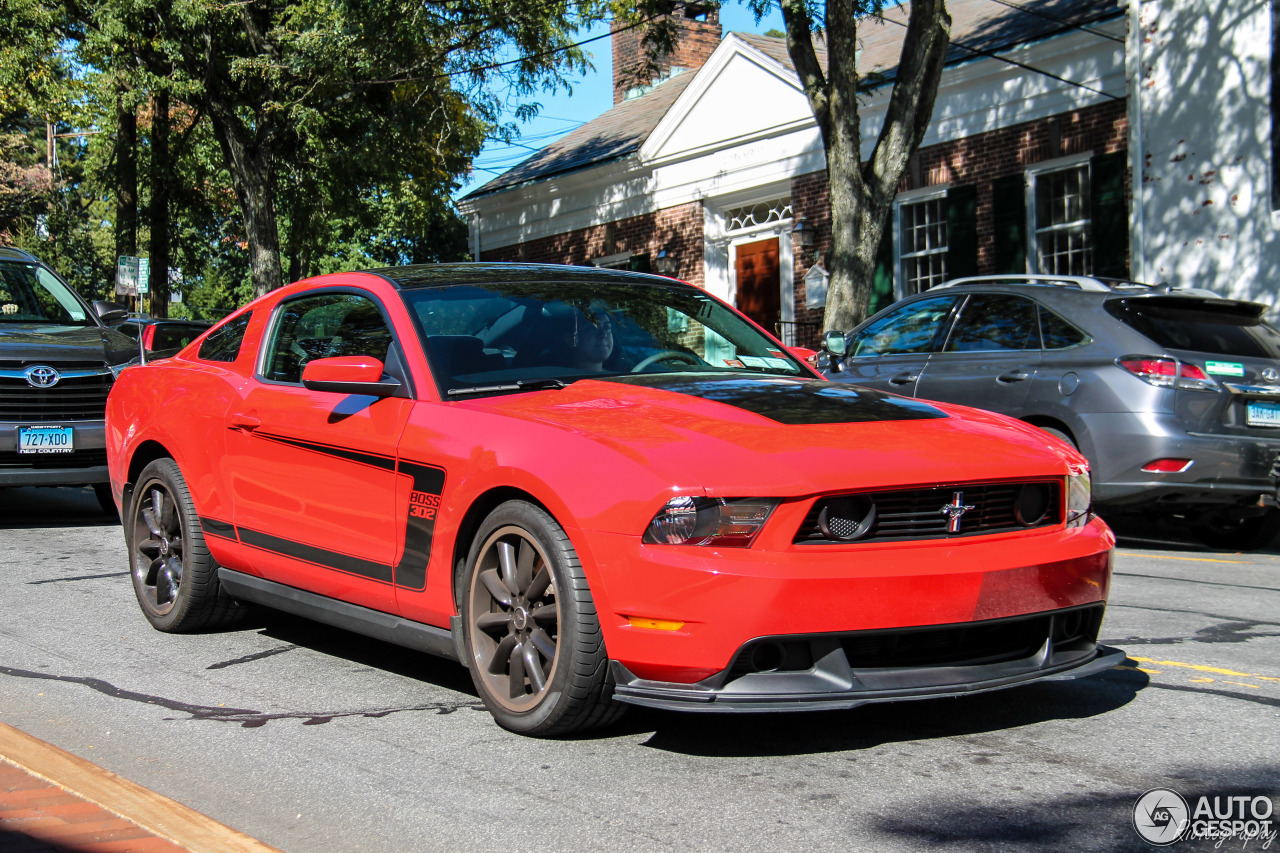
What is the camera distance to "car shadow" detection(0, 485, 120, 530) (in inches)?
402

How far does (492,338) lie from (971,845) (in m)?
2.58

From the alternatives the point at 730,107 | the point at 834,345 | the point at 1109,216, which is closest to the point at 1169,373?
the point at 834,345

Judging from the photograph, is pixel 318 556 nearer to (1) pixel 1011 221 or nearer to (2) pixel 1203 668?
(2) pixel 1203 668

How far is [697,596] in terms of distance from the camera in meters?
3.57

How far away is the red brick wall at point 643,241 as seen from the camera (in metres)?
23.8

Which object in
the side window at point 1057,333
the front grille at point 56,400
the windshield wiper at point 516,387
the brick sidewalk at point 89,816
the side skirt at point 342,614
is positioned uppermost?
the side window at point 1057,333

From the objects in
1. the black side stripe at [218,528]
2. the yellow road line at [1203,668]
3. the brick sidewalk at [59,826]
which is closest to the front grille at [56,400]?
the black side stripe at [218,528]

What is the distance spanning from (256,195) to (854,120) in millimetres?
11906

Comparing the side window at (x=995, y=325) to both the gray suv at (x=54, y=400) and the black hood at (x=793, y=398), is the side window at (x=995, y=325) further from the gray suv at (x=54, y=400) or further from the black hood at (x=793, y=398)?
the gray suv at (x=54, y=400)

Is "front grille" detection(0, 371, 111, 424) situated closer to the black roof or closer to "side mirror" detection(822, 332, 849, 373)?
the black roof

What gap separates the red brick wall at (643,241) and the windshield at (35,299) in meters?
12.0

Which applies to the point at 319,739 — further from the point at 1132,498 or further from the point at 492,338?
the point at 1132,498

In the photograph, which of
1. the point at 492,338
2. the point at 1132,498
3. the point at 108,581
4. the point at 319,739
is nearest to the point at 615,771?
the point at 319,739

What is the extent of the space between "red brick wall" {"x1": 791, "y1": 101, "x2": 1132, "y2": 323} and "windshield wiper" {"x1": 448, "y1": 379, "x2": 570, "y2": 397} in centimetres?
1285
